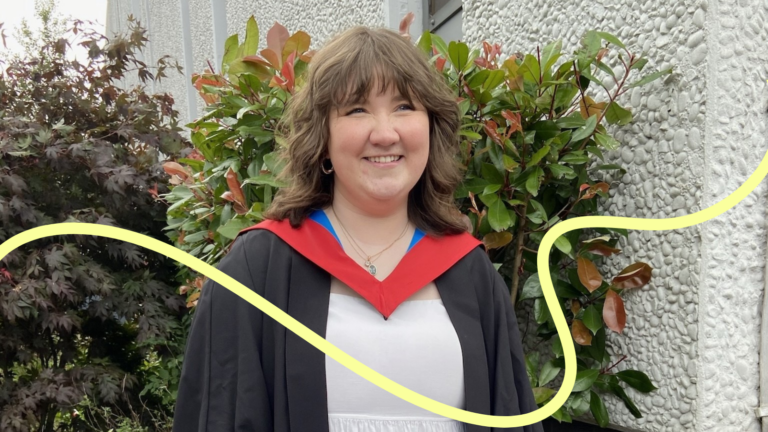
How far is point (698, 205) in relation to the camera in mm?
2006

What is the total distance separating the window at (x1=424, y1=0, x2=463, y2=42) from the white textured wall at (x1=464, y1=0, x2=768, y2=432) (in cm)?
149

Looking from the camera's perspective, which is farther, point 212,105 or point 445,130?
point 212,105

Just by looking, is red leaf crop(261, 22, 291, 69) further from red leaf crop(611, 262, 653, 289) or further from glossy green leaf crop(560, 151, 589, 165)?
red leaf crop(611, 262, 653, 289)

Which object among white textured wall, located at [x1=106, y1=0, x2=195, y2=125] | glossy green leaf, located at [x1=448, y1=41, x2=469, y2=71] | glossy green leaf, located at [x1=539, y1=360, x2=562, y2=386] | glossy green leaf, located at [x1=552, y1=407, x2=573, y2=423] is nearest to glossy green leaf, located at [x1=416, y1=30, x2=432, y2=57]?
glossy green leaf, located at [x1=448, y1=41, x2=469, y2=71]

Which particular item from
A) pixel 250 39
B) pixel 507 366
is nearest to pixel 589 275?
pixel 507 366

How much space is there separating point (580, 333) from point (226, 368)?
52.2 inches

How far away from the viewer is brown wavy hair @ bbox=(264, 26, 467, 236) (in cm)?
147

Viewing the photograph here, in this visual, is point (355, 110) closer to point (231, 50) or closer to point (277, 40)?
point (277, 40)

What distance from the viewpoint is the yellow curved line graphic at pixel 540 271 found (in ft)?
A: 4.65

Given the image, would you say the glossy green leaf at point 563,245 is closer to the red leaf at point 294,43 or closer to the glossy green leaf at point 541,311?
the glossy green leaf at point 541,311

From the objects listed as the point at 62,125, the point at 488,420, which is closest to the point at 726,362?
the point at 488,420

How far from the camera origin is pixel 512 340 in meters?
1.63

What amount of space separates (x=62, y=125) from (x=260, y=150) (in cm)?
240

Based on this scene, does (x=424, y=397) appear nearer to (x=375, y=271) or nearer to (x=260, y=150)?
(x=375, y=271)
